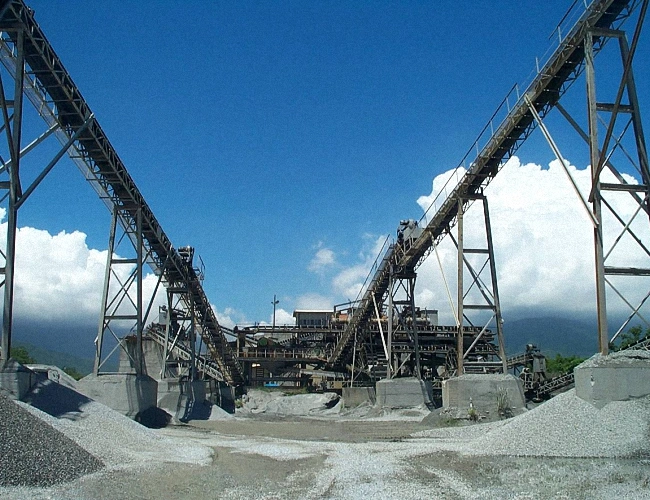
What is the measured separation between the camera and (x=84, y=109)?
1839 cm

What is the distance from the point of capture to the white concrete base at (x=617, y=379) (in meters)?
12.8

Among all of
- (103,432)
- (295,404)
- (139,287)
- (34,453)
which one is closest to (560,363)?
(295,404)

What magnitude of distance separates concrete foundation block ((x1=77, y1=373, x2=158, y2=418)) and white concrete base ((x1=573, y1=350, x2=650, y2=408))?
15.0 metres

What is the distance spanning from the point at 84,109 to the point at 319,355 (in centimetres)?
3236

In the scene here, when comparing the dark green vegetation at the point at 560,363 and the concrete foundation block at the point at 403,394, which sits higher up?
the dark green vegetation at the point at 560,363

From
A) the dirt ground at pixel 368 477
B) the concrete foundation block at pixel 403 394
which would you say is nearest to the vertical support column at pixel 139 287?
the dirt ground at pixel 368 477

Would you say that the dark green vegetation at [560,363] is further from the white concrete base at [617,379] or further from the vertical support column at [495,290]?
the white concrete base at [617,379]

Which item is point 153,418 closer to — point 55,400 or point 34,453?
point 55,400

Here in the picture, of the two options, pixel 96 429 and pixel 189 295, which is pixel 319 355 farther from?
pixel 96 429

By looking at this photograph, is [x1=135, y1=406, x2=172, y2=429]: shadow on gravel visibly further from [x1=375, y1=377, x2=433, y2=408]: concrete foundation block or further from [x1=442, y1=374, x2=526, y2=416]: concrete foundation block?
[x1=442, y1=374, x2=526, y2=416]: concrete foundation block

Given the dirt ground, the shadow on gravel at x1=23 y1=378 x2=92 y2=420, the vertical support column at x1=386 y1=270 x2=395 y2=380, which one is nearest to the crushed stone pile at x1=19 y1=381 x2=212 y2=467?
the shadow on gravel at x1=23 y1=378 x2=92 y2=420

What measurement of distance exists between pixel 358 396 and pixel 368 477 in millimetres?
24543

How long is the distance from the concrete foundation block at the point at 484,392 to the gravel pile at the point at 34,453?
43.7ft

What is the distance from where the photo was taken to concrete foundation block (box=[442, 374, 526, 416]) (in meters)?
20.5
